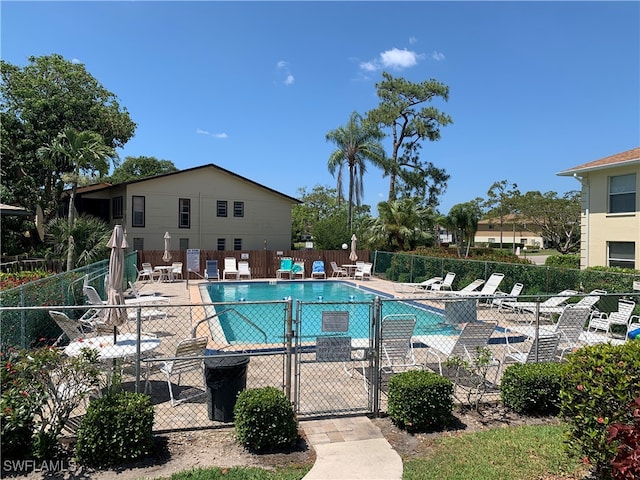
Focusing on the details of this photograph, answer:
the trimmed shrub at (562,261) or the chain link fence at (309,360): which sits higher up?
the trimmed shrub at (562,261)

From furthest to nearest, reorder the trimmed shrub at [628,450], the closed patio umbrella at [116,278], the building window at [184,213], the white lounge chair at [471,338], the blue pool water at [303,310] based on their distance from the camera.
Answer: the building window at [184,213]
the blue pool water at [303,310]
the closed patio umbrella at [116,278]
the white lounge chair at [471,338]
the trimmed shrub at [628,450]

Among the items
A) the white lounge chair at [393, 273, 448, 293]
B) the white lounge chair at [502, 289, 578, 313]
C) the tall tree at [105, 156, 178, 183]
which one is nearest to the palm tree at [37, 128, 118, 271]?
the white lounge chair at [393, 273, 448, 293]

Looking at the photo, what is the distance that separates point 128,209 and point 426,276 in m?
19.1

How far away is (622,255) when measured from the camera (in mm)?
16109

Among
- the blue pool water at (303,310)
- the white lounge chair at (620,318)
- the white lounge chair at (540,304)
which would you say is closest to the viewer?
the white lounge chair at (620,318)

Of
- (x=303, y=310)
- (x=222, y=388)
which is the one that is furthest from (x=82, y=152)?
(x=222, y=388)

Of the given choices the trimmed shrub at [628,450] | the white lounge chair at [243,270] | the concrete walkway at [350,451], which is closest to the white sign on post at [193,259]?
the white lounge chair at [243,270]

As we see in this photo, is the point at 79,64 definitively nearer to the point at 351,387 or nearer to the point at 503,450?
the point at 351,387

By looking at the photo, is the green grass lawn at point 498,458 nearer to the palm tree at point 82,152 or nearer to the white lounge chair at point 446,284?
the white lounge chair at point 446,284

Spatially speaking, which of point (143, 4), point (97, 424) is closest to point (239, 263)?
point (143, 4)

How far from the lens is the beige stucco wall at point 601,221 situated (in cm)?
1543

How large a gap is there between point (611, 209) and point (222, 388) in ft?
55.9

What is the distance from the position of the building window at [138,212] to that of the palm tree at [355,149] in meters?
13.9

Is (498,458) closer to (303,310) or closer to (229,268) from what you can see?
(303,310)
